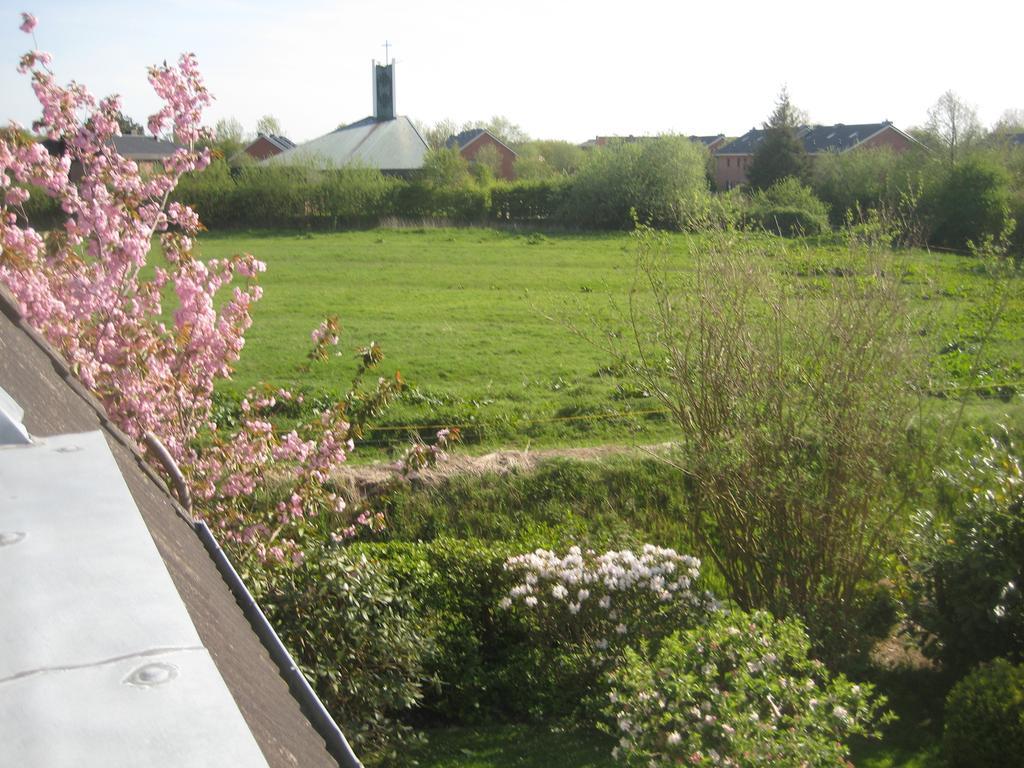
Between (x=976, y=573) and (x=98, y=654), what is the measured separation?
7.03 m

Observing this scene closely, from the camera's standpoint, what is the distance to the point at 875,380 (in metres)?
6.88

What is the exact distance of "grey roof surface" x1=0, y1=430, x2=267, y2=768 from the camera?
31.6 inches

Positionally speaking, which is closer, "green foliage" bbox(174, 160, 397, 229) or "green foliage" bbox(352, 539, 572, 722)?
"green foliage" bbox(352, 539, 572, 722)

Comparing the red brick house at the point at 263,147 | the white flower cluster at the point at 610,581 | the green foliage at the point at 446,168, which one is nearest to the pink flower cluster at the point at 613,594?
the white flower cluster at the point at 610,581

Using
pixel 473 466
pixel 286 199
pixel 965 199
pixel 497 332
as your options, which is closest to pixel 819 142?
pixel 965 199

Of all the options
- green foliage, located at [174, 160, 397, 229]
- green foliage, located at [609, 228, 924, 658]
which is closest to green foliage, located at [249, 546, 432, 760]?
green foliage, located at [609, 228, 924, 658]

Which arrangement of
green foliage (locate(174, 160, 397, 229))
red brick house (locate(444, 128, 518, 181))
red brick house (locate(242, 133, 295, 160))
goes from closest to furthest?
green foliage (locate(174, 160, 397, 229)) → red brick house (locate(242, 133, 295, 160)) → red brick house (locate(444, 128, 518, 181))

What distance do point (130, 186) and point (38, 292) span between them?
62.2 inches

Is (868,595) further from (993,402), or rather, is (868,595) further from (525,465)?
(993,402)

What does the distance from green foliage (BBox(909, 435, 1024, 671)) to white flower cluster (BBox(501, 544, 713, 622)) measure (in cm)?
171

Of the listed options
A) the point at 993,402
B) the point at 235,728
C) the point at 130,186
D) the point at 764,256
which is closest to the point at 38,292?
the point at 130,186

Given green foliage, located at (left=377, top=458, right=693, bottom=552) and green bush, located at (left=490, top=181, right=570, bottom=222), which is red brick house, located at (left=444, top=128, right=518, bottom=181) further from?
green foliage, located at (left=377, top=458, right=693, bottom=552)

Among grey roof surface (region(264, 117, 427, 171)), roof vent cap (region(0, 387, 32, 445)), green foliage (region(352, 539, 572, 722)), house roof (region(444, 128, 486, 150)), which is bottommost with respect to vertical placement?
green foliage (region(352, 539, 572, 722))

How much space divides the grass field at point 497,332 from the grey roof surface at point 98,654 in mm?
6718
